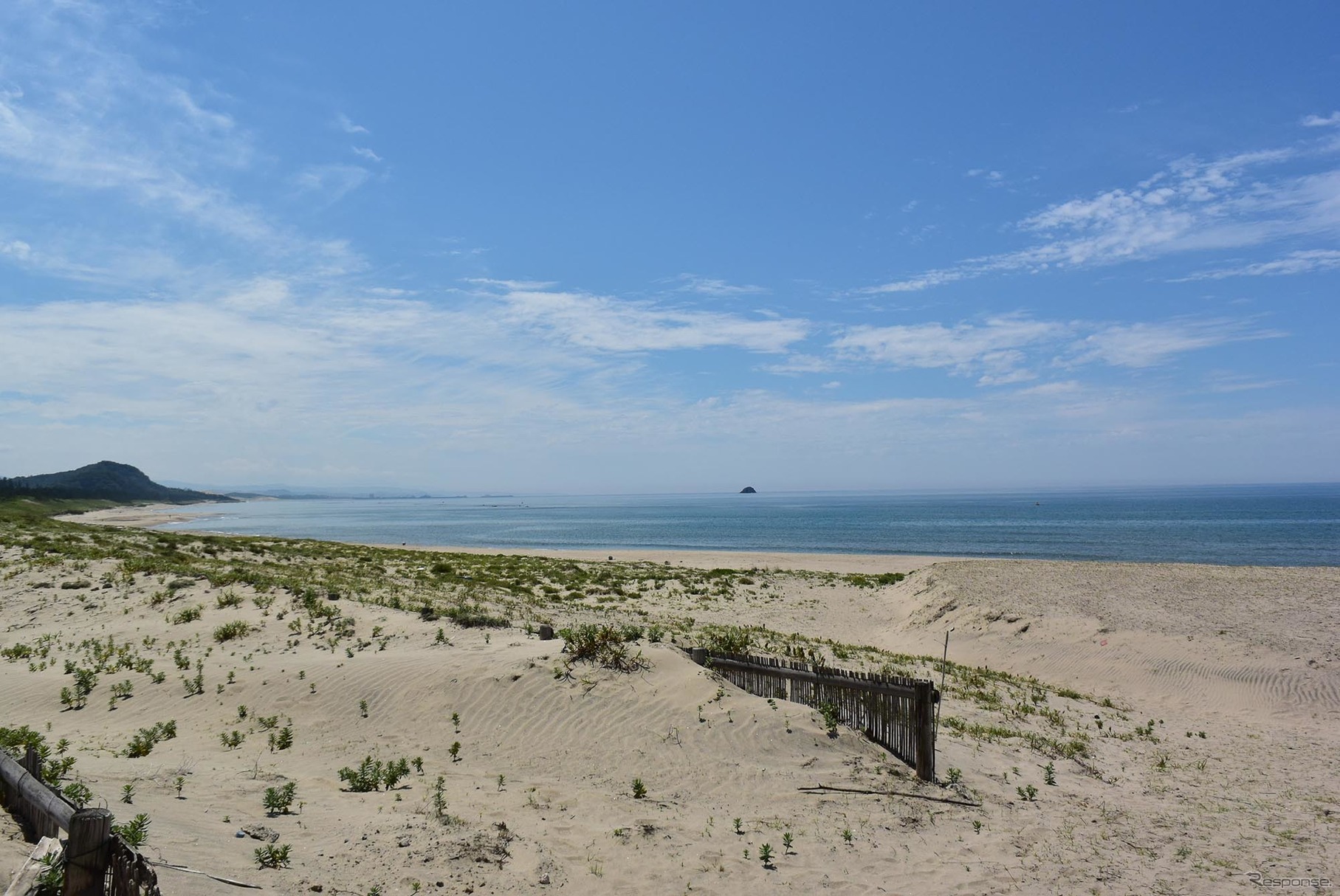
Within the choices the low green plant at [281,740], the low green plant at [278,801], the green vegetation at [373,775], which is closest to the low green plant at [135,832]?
the low green plant at [278,801]

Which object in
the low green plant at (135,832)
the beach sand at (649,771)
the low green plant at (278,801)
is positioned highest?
the low green plant at (135,832)

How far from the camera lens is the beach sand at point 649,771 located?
272 inches

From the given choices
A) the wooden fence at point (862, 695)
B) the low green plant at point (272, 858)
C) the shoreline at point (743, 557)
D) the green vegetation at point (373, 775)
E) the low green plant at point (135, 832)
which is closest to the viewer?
the low green plant at point (135, 832)

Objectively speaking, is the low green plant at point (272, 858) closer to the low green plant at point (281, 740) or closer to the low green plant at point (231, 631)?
the low green plant at point (281, 740)

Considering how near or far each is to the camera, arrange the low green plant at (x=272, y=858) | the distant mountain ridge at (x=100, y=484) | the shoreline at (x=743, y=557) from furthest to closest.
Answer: the distant mountain ridge at (x=100, y=484) → the shoreline at (x=743, y=557) → the low green plant at (x=272, y=858)

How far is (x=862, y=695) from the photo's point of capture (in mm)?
10672

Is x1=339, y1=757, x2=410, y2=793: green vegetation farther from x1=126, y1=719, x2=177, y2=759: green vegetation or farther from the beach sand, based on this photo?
x1=126, y1=719, x2=177, y2=759: green vegetation

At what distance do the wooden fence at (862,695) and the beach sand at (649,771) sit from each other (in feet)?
0.94

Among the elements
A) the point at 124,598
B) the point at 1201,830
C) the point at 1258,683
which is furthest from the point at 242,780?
the point at 1258,683

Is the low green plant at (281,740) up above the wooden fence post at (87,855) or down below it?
below

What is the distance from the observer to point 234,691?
12.2 m

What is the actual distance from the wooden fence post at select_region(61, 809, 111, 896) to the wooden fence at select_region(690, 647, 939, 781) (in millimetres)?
8613

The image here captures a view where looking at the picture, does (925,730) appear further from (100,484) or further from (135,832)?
(100,484)

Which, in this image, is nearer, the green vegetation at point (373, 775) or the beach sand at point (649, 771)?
the beach sand at point (649, 771)
